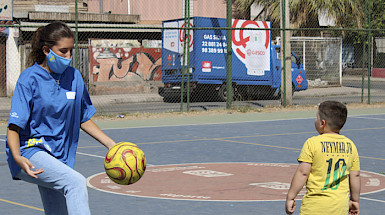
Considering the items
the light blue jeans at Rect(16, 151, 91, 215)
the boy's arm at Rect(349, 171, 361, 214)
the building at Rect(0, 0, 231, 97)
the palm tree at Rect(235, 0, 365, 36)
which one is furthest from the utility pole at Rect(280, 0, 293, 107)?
the palm tree at Rect(235, 0, 365, 36)

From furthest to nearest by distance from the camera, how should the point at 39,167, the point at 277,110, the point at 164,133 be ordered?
1. the point at 277,110
2. the point at 164,133
3. the point at 39,167

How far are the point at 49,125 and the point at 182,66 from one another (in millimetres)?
17238

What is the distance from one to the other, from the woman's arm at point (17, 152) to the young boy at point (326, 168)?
1.80 meters

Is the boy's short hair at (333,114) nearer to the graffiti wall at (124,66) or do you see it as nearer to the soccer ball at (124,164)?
the soccer ball at (124,164)

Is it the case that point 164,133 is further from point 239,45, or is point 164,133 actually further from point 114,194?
point 239,45

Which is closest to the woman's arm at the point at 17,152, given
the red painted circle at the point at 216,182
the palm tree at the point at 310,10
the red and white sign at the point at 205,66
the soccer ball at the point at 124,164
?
the soccer ball at the point at 124,164

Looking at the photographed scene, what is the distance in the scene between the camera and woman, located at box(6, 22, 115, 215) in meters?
5.03

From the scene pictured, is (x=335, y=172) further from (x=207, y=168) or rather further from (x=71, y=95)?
(x=207, y=168)

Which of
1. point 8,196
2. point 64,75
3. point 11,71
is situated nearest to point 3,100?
point 11,71

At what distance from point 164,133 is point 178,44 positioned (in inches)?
391

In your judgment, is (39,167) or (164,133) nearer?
(39,167)

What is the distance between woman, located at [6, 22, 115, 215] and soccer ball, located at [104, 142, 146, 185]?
0.31 metres

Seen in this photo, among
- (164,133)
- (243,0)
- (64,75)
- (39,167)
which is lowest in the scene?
(164,133)

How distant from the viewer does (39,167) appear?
506 cm
